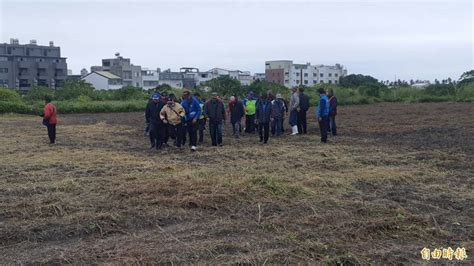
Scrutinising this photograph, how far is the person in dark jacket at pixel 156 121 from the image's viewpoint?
12961 millimetres

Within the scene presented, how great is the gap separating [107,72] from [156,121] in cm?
8066

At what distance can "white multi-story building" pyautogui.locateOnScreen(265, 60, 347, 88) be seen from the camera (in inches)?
4154

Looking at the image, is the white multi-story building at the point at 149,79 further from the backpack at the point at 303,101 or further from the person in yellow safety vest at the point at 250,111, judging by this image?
the backpack at the point at 303,101

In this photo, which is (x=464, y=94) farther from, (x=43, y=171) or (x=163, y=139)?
(x=43, y=171)

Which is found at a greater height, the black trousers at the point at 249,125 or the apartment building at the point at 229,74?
the apartment building at the point at 229,74

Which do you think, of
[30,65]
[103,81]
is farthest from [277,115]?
[30,65]

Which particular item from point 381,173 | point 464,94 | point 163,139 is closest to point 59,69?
point 464,94

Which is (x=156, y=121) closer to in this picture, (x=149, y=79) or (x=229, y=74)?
(x=149, y=79)

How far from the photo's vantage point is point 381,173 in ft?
30.0

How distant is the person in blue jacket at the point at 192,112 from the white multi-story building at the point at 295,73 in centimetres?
8917

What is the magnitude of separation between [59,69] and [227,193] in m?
84.4

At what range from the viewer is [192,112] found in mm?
12523

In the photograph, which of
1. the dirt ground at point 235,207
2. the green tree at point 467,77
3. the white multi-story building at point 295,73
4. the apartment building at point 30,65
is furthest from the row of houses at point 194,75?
the dirt ground at point 235,207

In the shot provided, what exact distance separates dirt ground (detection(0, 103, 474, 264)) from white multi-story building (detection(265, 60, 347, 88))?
300ft
